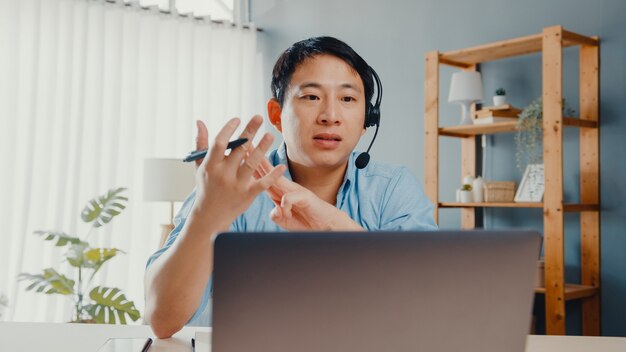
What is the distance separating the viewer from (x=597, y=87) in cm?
316

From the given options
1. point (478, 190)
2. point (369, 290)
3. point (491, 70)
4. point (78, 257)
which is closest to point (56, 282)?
point (78, 257)

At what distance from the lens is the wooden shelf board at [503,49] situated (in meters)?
3.08

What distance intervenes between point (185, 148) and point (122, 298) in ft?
4.68

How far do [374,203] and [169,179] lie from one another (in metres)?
2.31

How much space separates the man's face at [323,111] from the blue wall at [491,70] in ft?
7.02

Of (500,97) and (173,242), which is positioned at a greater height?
(500,97)

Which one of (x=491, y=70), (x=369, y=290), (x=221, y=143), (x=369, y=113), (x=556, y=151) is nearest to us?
(x=369, y=290)

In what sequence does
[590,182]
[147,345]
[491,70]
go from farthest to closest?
[491,70] < [590,182] < [147,345]

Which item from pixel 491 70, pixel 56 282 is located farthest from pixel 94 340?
pixel 491 70

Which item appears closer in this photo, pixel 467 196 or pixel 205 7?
pixel 467 196

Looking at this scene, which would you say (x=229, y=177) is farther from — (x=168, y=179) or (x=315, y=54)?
(x=168, y=179)

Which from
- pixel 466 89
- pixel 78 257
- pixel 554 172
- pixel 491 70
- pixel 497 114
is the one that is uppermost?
pixel 491 70

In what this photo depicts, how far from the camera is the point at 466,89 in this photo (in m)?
3.46

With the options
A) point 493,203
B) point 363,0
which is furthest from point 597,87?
point 363,0
